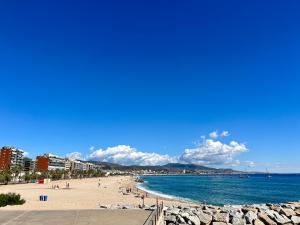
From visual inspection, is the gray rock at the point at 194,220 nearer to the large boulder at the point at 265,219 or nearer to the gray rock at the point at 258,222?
the gray rock at the point at 258,222

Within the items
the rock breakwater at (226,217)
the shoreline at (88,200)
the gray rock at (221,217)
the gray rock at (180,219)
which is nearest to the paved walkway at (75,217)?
the gray rock at (180,219)

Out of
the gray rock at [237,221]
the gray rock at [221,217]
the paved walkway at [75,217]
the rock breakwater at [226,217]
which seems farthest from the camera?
the gray rock at [237,221]

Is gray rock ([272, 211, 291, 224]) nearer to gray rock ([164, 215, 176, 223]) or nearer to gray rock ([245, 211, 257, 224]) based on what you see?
gray rock ([245, 211, 257, 224])

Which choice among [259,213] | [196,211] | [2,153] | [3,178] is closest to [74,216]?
[196,211]

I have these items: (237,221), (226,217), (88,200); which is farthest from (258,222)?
(88,200)

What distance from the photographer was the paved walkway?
18.0 metres

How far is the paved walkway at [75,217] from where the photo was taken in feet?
59.2

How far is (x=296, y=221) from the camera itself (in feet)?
80.2

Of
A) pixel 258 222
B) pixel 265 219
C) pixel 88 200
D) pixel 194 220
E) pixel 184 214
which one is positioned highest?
pixel 184 214

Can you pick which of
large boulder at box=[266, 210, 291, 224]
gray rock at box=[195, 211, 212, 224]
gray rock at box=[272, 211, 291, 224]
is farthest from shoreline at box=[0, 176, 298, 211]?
gray rock at box=[272, 211, 291, 224]

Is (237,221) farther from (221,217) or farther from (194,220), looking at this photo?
(194,220)

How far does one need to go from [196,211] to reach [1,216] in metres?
12.2

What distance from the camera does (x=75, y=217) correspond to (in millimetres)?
19594

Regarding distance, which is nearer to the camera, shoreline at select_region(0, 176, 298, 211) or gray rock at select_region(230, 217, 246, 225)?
gray rock at select_region(230, 217, 246, 225)
